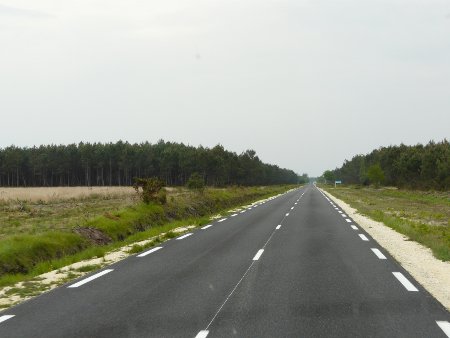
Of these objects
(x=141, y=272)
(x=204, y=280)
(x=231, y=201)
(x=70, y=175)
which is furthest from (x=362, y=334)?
(x=70, y=175)

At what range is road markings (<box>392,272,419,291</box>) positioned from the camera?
24.5 feet

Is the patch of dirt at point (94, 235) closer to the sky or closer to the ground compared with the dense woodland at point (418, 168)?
closer to the ground

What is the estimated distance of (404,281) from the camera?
8023 millimetres

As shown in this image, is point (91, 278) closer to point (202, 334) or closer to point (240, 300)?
point (240, 300)

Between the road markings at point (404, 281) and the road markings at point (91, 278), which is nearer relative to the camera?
the road markings at point (404, 281)

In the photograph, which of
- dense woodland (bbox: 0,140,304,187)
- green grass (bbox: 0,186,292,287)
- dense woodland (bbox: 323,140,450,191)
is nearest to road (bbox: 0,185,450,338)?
green grass (bbox: 0,186,292,287)

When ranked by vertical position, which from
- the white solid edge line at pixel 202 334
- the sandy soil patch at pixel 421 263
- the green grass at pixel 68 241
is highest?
the green grass at pixel 68 241

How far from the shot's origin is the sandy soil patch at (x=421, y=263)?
24.5 feet

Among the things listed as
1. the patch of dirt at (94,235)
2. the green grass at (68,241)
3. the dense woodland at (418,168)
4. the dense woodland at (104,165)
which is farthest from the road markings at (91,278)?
the dense woodland at (104,165)

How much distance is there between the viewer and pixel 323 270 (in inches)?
359

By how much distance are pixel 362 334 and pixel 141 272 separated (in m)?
5.19

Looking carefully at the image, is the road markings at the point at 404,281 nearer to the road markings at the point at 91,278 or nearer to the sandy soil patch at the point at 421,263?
the sandy soil patch at the point at 421,263

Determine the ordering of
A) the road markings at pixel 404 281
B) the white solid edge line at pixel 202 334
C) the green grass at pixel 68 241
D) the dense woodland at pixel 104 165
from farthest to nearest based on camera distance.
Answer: the dense woodland at pixel 104 165, the green grass at pixel 68 241, the road markings at pixel 404 281, the white solid edge line at pixel 202 334

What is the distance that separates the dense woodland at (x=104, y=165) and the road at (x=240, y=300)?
93718 millimetres
